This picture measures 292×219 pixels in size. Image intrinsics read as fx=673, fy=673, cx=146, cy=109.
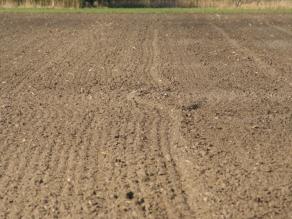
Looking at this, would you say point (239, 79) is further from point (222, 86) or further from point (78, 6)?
point (78, 6)

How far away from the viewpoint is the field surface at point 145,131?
7555 mm

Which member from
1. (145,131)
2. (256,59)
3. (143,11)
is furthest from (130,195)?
(143,11)

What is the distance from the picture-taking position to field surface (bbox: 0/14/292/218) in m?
7.55

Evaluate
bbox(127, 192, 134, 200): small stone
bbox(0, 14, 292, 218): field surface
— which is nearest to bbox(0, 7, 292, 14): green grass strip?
bbox(0, 14, 292, 218): field surface

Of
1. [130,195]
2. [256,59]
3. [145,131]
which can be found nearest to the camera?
[130,195]

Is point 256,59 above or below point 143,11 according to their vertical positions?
below

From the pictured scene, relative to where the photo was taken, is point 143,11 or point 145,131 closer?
point 145,131

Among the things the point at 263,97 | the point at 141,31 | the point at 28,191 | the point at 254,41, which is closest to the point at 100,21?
the point at 141,31

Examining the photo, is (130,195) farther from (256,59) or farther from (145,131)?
(256,59)

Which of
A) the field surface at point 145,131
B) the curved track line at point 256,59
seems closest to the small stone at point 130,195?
the field surface at point 145,131

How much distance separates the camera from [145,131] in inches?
402

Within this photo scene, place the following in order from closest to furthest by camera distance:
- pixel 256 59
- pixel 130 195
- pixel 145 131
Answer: pixel 130 195 < pixel 145 131 < pixel 256 59

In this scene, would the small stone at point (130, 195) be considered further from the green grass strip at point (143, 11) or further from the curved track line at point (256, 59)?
the green grass strip at point (143, 11)

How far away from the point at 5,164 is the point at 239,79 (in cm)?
699
